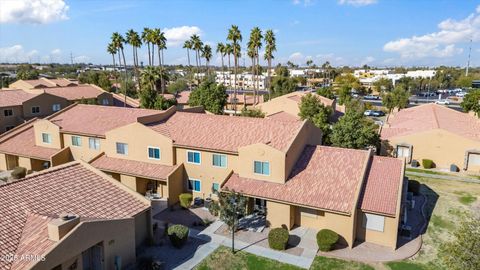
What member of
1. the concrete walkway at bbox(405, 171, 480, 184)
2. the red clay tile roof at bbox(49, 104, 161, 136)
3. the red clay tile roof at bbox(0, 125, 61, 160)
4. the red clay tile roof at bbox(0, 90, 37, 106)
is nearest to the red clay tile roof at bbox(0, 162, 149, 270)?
the red clay tile roof at bbox(49, 104, 161, 136)

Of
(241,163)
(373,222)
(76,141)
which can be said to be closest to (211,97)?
(76,141)

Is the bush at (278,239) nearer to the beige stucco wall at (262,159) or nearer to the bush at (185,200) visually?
the beige stucco wall at (262,159)

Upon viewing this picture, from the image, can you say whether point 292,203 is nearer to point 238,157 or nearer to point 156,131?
point 238,157

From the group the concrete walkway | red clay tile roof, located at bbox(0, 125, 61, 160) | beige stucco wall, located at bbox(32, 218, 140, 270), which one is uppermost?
red clay tile roof, located at bbox(0, 125, 61, 160)

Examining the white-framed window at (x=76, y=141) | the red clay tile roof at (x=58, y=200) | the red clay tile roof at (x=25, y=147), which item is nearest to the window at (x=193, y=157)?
the red clay tile roof at (x=58, y=200)

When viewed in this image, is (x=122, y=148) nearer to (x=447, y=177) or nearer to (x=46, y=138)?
(x=46, y=138)

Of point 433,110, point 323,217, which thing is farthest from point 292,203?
point 433,110

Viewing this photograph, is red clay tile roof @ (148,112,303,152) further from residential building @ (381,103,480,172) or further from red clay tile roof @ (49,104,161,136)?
residential building @ (381,103,480,172)
